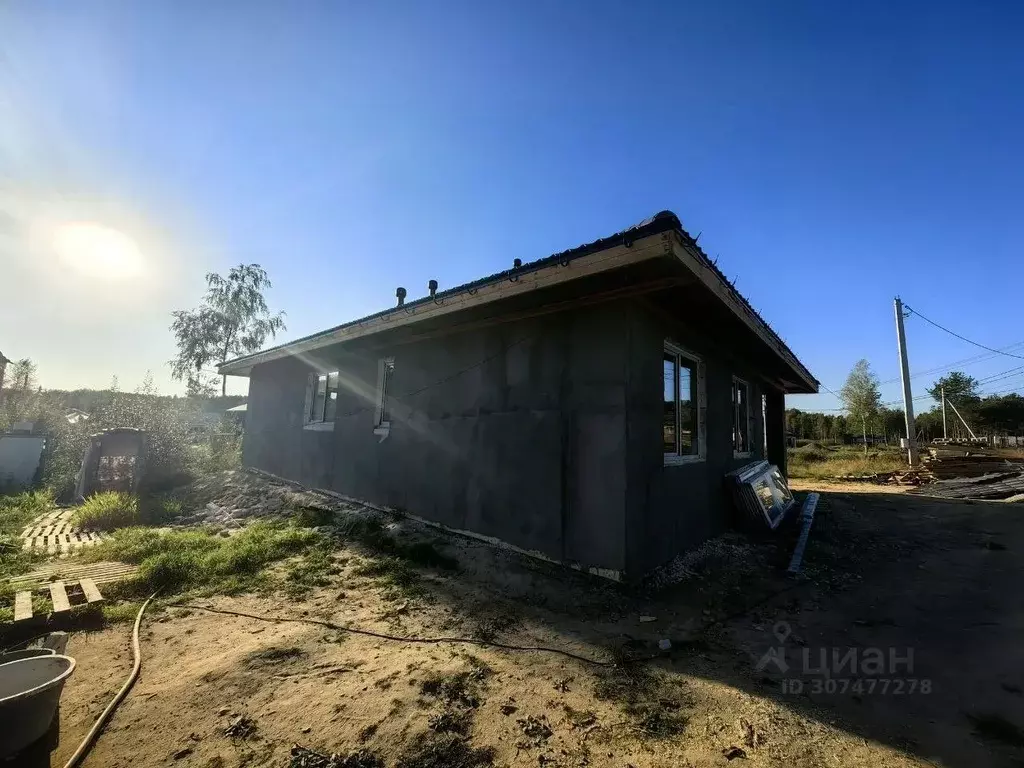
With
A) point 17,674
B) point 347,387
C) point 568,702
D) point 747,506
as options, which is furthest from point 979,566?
point 347,387

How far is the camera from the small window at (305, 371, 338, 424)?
9.14 metres

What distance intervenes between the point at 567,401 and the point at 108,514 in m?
Result: 7.96

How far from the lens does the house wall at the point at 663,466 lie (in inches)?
182

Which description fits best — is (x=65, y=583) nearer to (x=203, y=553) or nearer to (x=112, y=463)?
(x=203, y=553)

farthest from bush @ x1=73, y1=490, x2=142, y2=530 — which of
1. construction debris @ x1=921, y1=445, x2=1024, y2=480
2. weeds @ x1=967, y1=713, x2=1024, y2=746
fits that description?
construction debris @ x1=921, y1=445, x2=1024, y2=480

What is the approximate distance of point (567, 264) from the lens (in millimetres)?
4082

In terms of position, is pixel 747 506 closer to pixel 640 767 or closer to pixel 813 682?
pixel 813 682

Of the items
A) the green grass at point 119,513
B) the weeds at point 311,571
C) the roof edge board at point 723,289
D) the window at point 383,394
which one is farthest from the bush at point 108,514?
the roof edge board at point 723,289

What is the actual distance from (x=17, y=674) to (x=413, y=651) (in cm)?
218

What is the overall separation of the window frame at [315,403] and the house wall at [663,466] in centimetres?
622

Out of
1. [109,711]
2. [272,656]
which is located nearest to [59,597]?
[109,711]

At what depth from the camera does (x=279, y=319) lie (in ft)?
97.0

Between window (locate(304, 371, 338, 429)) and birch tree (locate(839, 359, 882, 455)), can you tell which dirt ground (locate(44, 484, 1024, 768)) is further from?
birch tree (locate(839, 359, 882, 455))

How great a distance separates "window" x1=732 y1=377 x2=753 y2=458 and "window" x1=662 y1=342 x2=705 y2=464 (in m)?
2.13
